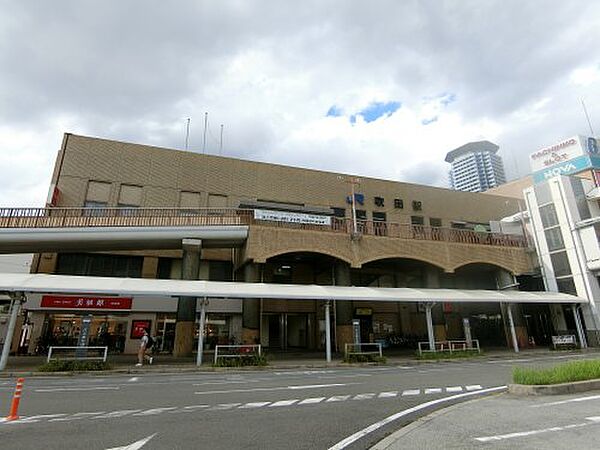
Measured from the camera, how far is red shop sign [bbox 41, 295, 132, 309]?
2272 centimetres

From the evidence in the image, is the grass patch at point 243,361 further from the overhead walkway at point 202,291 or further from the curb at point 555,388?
the curb at point 555,388

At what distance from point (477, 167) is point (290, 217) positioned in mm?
134939

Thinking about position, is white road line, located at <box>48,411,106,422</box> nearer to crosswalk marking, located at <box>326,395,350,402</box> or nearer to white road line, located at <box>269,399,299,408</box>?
white road line, located at <box>269,399,299,408</box>

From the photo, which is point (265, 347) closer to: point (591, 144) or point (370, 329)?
point (370, 329)

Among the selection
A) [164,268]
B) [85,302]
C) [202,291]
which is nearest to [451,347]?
[202,291]

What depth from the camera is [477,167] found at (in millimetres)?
138875

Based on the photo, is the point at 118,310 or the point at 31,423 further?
the point at 118,310

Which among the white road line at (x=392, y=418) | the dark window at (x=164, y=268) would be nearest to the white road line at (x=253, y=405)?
the white road line at (x=392, y=418)

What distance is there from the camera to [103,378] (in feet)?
45.3

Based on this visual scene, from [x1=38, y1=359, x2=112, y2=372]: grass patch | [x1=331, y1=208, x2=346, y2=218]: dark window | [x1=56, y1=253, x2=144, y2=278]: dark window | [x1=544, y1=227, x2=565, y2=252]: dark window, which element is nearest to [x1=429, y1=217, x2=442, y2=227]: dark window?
[x1=544, y1=227, x2=565, y2=252]: dark window

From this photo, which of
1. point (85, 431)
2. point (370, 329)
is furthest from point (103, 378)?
point (370, 329)

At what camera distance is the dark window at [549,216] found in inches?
1118

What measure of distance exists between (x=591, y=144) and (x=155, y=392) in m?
39.8

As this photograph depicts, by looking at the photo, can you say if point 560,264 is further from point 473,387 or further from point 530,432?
point 530,432
